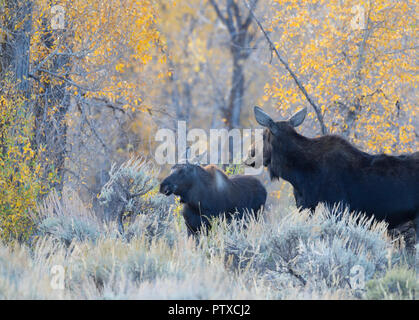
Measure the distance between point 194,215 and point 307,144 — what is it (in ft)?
8.08

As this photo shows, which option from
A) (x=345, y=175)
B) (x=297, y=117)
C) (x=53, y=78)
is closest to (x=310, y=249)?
(x=345, y=175)

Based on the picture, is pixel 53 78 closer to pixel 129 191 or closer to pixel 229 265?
pixel 129 191

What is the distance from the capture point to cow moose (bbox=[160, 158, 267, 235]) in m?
12.3

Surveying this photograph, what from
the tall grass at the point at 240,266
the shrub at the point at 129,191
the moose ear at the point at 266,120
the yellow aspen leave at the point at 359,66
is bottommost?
the tall grass at the point at 240,266

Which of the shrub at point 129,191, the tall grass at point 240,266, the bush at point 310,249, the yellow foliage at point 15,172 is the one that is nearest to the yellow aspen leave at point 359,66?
the shrub at point 129,191

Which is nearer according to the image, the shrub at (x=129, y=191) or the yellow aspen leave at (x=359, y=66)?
the shrub at (x=129, y=191)

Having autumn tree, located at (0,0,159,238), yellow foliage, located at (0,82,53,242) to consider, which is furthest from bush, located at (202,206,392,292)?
autumn tree, located at (0,0,159,238)

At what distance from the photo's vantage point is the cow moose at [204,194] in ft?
40.3

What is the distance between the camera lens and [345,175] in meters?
10.9

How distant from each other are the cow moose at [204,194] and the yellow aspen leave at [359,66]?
3182mm

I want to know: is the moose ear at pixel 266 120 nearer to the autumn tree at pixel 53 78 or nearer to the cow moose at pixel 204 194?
the cow moose at pixel 204 194

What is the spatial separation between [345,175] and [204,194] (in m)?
2.74

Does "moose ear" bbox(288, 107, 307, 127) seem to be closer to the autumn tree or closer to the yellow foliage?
the autumn tree

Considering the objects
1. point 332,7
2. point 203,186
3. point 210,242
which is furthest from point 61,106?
point 332,7
